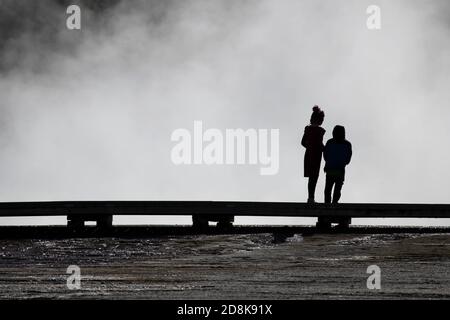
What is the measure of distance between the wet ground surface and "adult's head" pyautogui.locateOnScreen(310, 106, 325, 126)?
6.95 feet

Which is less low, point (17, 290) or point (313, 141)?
point (313, 141)

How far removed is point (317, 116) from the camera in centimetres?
1694

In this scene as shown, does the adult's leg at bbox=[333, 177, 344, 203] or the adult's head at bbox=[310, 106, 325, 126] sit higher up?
the adult's head at bbox=[310, 106, 325, 126]

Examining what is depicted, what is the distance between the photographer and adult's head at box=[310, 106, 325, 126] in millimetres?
16891

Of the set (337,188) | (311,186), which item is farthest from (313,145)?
(337,188)

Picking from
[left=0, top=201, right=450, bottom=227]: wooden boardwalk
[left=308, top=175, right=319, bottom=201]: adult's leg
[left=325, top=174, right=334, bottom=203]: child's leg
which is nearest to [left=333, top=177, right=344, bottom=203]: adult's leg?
[left=325, top=174, right=334, bottom=203]: child's leg

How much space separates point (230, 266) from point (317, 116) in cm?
610

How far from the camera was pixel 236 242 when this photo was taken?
590 inches

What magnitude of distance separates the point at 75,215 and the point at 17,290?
1025cm

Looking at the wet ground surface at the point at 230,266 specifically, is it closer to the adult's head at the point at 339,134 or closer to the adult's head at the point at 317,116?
the adult's head at the point at 339,134

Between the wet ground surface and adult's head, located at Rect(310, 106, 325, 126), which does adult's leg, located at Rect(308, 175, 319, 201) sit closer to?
adult's head, located at Rect(310, 106, 325, 126)

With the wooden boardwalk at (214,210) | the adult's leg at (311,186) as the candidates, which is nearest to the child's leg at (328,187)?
the adult's leg at (311,186)
